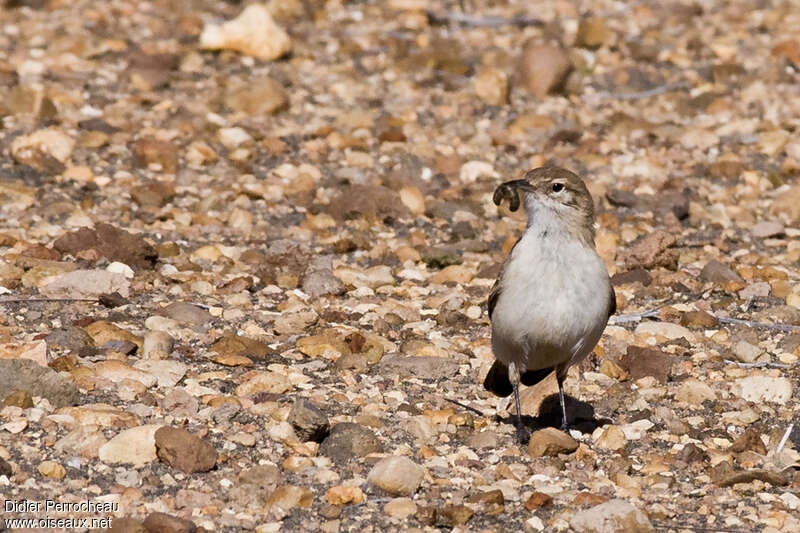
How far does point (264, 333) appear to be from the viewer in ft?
27.4

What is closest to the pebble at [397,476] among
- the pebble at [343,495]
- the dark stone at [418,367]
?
the pebble at [343,495]

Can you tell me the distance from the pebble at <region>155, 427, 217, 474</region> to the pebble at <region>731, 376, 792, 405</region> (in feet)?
11.1

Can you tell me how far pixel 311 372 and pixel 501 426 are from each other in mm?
1248

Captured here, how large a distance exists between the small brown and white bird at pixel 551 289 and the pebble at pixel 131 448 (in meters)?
2.13

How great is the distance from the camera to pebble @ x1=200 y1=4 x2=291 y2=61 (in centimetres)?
1323

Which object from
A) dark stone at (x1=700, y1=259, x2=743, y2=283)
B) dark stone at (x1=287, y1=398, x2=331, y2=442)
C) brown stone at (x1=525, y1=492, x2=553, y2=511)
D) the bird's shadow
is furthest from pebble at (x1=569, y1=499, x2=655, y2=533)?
dark stone at (x1=700, y1=259, x2=743, y2=283)

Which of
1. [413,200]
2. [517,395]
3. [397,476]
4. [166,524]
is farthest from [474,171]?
[166,524]

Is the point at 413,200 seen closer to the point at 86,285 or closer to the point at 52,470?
the point at 86,285

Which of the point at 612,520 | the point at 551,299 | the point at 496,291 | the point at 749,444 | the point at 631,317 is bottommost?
the point at 631,317

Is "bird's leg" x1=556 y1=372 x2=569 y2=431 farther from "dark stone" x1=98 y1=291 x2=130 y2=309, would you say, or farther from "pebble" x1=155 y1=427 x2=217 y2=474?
"dark stone" x1=98 y1=291 x2=130 y2=309

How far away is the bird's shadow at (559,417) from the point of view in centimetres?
757

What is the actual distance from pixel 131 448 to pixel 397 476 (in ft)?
4.54

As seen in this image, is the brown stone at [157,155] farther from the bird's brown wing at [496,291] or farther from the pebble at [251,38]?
the bird's brown wing at [496,291]

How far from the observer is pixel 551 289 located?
23.3ft
